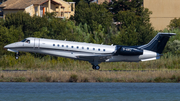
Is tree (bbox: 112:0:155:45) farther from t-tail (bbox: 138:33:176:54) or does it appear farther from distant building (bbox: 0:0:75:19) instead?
distant building (bbox: 0:0:75:19)

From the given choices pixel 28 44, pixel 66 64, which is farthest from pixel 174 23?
pixel 28 44

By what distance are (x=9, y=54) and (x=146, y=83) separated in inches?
697

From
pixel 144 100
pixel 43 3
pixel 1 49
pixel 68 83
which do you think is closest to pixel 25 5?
pixel 43 3

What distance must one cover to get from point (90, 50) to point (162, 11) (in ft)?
124

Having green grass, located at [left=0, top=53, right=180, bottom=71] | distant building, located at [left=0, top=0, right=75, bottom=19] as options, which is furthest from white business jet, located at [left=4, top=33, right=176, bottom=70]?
distant building, located at [left=0, top=0, right=75, bottom=19]

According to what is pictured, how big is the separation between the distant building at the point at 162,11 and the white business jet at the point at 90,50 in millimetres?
34425

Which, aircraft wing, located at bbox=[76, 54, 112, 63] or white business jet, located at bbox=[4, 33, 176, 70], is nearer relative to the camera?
white business jet, located at bbox=[4, 33, 176, 70]

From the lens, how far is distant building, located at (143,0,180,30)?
64.0m

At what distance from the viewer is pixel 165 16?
64.8 meters

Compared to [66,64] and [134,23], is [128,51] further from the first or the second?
[134,23]

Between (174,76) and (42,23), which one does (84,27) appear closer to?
(42,23)

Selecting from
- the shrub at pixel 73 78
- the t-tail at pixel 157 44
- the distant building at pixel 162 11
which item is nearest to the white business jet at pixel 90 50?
the t-tail at pixel 157 44

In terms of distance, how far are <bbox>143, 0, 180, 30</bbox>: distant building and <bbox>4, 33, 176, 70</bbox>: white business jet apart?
113 ft

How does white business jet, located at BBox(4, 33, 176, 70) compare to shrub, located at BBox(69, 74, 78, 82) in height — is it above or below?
above
